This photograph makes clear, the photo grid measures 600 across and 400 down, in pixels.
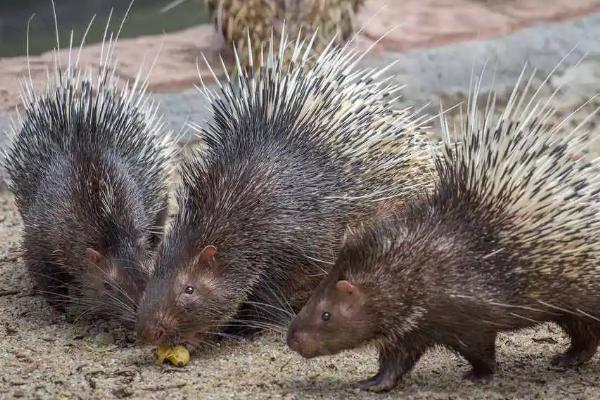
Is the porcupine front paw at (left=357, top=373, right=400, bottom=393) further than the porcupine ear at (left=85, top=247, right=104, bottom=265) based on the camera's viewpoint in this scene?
No

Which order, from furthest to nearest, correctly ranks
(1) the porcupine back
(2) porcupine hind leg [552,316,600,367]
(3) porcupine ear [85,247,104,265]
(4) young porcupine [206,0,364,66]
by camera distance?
(4) young porcupine [206,0,364,66]
(3) porcupine ear [85,247,104,265]
(2) porcupine hind leg [552,316,600,367]
(1) the porcupine back

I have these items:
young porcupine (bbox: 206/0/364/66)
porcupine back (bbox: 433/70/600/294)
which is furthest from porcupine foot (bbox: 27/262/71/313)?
young porcupine (bbox: 206/0/364/66)

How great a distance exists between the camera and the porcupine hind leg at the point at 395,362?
3420 millimetres

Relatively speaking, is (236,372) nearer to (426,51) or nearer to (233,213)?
(233,213)

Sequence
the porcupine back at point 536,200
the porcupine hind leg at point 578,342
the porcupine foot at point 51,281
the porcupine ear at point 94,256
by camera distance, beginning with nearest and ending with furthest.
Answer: the porcupine back at point 536,200 → the porcupine hind leg at point 578,342 → the porcupine ear at point 94,256 → the porcupine foot at point 51,281

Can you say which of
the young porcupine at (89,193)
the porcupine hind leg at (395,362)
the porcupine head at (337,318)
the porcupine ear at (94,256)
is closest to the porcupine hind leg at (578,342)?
the porcupine hind leg at (395,362)

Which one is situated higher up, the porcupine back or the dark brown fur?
the porcupine back

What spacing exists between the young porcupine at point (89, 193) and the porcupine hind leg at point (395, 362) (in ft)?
3.28

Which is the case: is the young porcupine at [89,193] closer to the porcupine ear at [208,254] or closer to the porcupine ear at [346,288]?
the porcupine ear at [208,254]

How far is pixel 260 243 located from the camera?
12.9ft

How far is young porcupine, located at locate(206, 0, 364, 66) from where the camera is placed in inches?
248

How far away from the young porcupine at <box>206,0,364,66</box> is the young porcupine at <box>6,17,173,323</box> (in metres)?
1.66

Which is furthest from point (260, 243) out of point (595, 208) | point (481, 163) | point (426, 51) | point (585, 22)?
point (585, 22)

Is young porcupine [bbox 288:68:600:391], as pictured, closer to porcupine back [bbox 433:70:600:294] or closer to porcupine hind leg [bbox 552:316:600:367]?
porcupine back [bbox 433:70:600:294]
